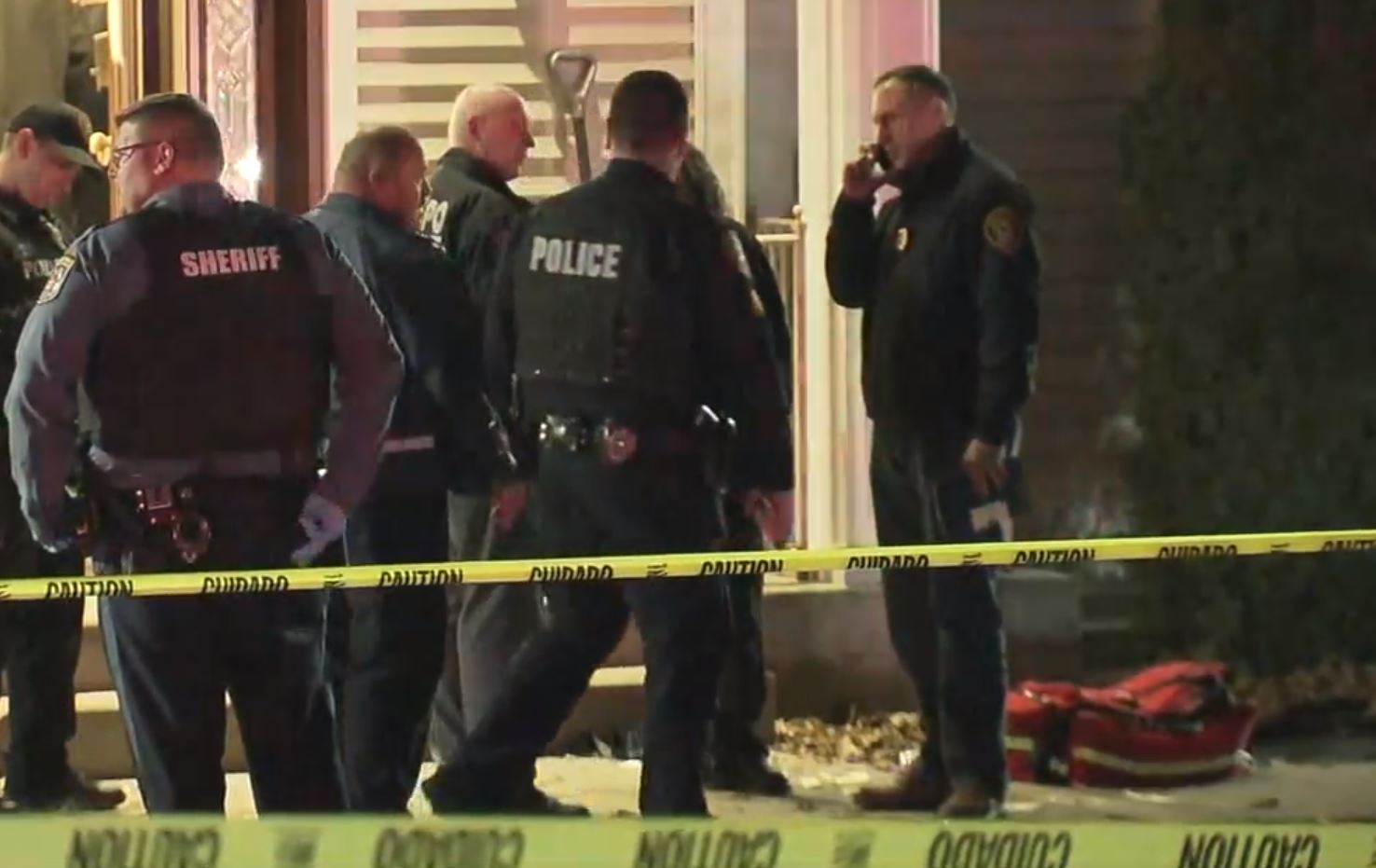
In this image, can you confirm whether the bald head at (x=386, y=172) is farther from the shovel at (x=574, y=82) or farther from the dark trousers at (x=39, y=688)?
the dark trousers at (x=39, y=688)

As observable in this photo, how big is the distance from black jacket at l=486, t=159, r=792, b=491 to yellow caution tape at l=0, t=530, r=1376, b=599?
0.77 feet

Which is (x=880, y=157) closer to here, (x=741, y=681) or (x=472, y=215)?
(x=472, y=215)

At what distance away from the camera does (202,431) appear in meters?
3.52

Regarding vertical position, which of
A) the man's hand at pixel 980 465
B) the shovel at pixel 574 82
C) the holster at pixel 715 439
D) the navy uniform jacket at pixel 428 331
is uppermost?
the shovel at pixel 574 82

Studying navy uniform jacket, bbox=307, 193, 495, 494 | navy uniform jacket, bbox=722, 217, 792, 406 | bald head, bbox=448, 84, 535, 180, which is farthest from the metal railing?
navy uniform jacket, bbox=307, 193, 495, 494

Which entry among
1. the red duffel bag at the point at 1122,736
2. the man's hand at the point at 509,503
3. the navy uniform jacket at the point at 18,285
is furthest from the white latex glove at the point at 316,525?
the red duffel bag at the point at 1122,736

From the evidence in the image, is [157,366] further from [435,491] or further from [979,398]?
[979,398]

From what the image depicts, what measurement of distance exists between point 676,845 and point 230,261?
4.90 ft

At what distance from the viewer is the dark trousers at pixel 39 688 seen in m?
3.98

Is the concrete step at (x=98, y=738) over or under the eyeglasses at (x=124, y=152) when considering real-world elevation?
under

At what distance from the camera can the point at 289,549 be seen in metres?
3.64

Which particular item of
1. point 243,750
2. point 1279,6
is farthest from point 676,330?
point 1279,6

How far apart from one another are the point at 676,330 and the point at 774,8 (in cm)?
111

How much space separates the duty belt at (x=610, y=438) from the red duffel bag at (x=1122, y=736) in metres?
1.06
